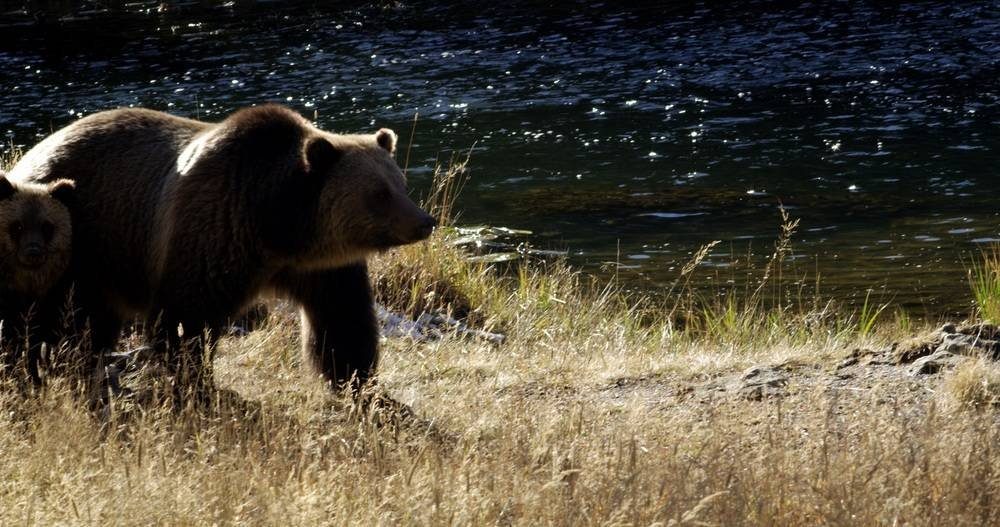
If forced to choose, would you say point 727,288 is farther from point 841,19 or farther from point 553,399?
point 841,19

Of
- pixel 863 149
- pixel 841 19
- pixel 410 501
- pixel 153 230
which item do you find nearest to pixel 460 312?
pixel 153 230

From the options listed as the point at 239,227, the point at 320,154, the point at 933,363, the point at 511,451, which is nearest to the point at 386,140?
the point at 320,154

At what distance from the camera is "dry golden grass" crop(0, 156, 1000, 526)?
4.46m

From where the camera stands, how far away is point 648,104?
18359 millimetres

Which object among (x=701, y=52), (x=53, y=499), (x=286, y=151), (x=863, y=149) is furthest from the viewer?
(x=701, y=52)

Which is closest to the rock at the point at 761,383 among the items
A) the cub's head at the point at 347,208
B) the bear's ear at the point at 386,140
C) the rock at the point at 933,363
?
the rock at the point at 933,363

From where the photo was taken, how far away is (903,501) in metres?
4.60

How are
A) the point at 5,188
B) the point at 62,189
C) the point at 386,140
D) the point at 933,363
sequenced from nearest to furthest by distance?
the point at 5,188 < the point at 62,189 < the point at 386,140 < the point at 933,363

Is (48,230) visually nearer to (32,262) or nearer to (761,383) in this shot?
(32,262)

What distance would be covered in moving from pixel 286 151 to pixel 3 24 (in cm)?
2517

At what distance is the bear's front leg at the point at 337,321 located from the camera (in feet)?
21.2

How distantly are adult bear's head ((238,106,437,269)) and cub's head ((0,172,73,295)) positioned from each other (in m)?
0.91

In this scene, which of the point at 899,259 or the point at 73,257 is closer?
the point at 73,257

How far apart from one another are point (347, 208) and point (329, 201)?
0.11 m
